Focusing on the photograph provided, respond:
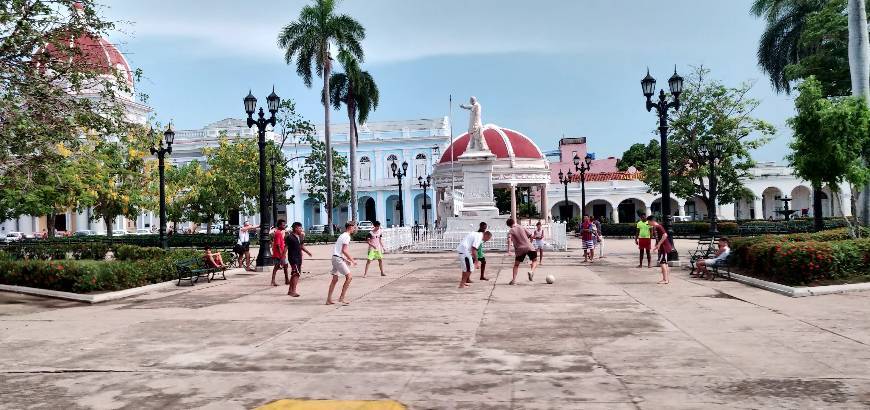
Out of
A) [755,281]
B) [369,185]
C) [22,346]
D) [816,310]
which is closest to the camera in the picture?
[22,346]

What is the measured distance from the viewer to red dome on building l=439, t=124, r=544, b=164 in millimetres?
39438

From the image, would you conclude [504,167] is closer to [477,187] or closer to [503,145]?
[503,145]

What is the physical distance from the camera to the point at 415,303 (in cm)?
1178

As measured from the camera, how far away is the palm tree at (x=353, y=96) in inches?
1706

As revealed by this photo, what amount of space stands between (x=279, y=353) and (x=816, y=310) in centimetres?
808

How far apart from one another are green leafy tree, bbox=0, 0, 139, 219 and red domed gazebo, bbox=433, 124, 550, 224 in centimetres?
2330

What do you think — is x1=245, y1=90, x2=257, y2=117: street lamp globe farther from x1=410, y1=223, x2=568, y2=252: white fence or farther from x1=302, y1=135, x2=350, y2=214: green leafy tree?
x1=302, y1=135, x2=350, y2=214: green leafy tree

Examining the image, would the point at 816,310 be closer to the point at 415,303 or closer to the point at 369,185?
the point at 415,303

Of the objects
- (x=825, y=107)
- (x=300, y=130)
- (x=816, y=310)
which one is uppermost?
(x=300, y=130)

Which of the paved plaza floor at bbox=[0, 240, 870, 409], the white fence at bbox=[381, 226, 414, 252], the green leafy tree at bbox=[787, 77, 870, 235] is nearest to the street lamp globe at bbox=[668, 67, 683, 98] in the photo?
the green leafy tree at bbox=[787, 77, 870, 235]

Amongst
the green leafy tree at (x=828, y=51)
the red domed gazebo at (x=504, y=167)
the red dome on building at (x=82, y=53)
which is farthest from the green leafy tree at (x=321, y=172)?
the red dome on building at (x=82, y=53)

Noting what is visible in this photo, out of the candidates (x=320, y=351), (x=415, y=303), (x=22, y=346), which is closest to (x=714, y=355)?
(x=320, y=351)

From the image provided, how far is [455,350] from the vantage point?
7.57 meters

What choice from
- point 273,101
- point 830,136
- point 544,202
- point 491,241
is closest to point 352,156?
point 544,202
